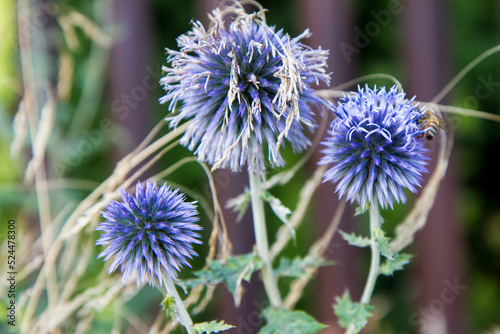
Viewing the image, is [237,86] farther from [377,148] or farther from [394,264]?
[394,264]

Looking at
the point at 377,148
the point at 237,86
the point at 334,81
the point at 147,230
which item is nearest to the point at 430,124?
the point at 377,148

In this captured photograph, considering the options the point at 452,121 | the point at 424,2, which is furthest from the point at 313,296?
the point at 424,2

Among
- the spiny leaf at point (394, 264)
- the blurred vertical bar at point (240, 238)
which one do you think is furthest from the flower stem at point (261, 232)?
the blurred vertical bar at point (240, 238)

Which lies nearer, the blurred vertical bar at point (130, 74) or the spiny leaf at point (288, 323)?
the spiny leaf at point (288, 323)

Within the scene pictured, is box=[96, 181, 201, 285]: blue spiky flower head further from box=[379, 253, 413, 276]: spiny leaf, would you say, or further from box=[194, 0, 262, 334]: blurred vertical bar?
box=[194, 0, 262, 334]: blurred vertical bar

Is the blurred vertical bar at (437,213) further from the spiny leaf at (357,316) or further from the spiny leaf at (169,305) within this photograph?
the spiny leaf at (169,305)
